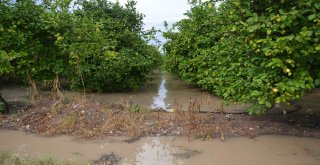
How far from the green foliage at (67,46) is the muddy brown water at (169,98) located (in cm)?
54

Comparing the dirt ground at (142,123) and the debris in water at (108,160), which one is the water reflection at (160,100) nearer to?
the dirt ground at (142,123)

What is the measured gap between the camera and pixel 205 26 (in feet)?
37.7

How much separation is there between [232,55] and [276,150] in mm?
1906

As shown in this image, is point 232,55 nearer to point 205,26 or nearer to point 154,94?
point 205,26

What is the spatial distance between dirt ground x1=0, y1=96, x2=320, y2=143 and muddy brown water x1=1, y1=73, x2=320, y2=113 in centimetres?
85

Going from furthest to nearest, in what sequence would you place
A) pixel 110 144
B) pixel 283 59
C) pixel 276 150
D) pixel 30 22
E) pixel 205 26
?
1. pixel 205 26
2. pixel 30 22
3. pixel 110 144
4. pixel 276 150
5. pixel 283 59

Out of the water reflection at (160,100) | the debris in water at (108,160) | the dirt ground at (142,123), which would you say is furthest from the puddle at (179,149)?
the water reflection at (160,100)

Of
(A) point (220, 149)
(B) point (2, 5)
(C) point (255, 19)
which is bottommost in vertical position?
(A) point (220, 149)

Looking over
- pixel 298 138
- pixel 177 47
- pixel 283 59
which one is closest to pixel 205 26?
pixel 177 47

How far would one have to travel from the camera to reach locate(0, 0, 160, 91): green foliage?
8547 mm

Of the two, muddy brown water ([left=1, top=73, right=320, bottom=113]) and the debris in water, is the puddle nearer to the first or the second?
the debris in water

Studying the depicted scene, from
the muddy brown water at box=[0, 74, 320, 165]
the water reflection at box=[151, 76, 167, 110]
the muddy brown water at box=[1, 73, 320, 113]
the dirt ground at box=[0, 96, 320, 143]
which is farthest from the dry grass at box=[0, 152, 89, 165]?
the water reflection at box=[151, 76, 167, 110]

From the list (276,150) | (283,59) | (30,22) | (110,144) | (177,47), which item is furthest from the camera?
(177,47)

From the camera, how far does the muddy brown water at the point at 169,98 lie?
359 inches
